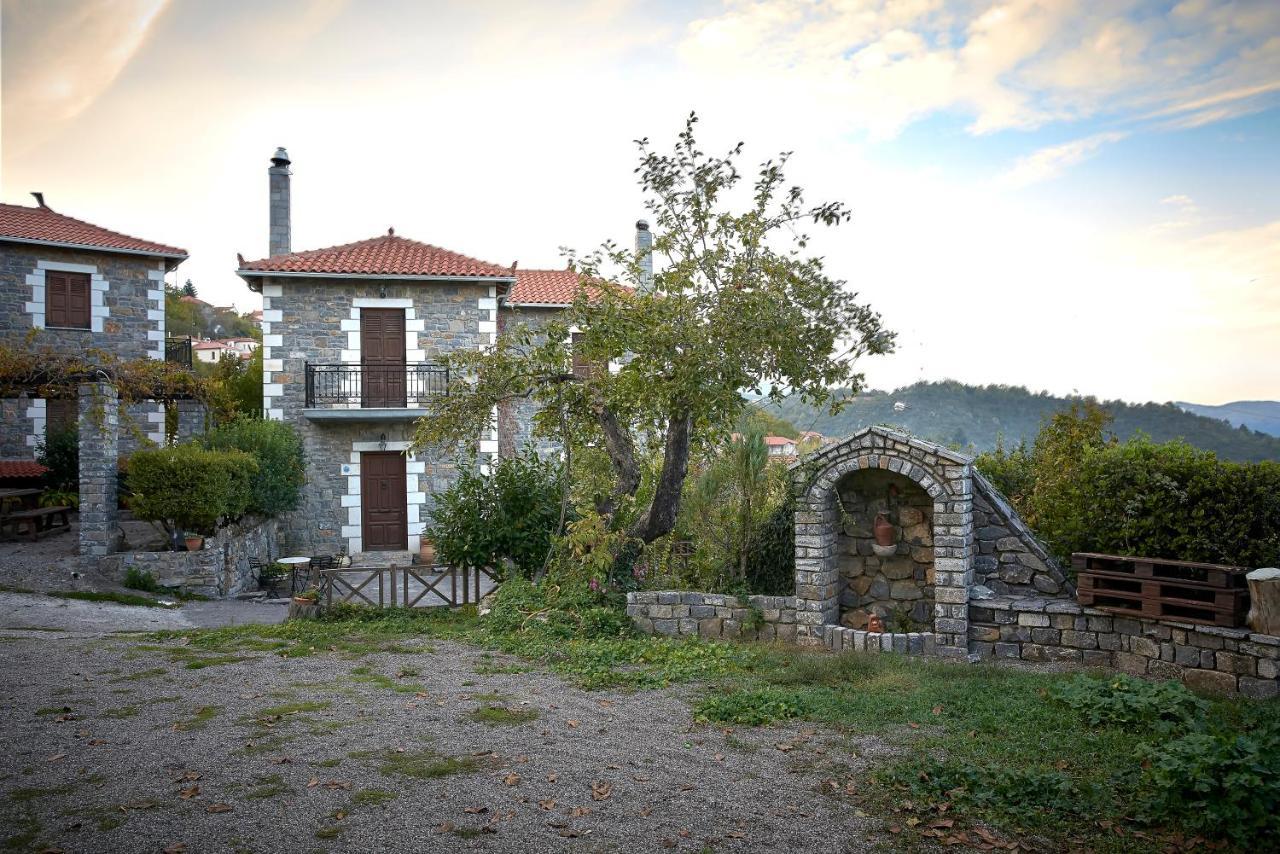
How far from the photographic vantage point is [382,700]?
6383mm

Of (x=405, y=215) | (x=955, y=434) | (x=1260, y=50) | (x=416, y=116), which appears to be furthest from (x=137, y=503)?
(x=955, y=434)

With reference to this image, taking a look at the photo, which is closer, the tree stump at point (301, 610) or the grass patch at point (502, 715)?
the grass patch at point (502, 715)

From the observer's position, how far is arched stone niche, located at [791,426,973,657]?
777 centimetres

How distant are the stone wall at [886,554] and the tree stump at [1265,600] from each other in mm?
2798

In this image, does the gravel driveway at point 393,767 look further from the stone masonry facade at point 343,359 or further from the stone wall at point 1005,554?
the stone masonry facade at point 343,359

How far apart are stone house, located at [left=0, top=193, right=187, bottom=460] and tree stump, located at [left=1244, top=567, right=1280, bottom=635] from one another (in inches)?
698

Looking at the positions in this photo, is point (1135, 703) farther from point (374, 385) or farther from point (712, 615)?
point (374, 385)

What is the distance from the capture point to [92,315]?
1712cm

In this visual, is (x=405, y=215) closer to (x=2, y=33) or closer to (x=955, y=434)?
(x=2, y=33)

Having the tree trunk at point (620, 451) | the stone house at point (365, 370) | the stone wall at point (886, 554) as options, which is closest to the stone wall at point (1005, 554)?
the stone wall at point (886, 554)

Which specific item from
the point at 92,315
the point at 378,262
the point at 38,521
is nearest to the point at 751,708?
the point at 378,262

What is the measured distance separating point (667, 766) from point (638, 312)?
5.13 metres

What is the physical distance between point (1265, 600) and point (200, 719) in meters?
8.13

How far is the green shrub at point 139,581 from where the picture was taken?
12219mm
